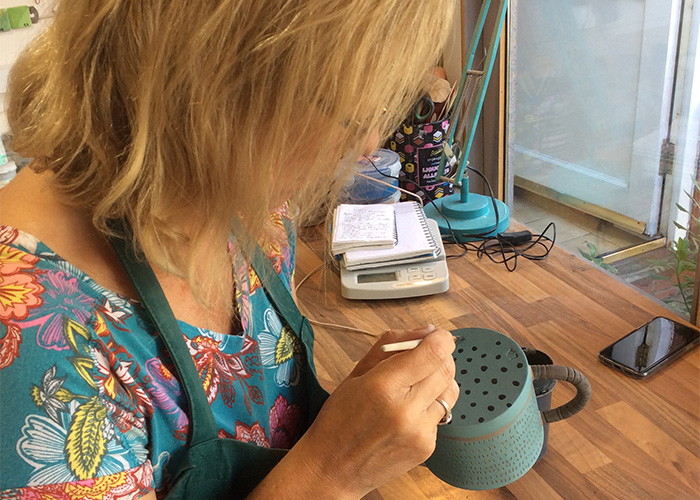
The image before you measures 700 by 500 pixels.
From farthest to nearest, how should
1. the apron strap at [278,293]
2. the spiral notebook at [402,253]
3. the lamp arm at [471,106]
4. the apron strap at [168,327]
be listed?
1. the spiral notebook at [402,253]
2. the lamp arm at [471,106]
3. the apron strap at [278,293]
4. the apron strap at [168,327]

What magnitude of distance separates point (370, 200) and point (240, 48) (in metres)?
1.13

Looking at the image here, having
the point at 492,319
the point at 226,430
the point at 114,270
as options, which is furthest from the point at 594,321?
the point at 114,270

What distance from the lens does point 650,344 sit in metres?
1.06

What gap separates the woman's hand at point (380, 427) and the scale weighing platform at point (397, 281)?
0.57 m

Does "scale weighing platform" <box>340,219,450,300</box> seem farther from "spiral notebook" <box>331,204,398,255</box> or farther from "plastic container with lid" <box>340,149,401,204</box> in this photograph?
"plastic container with lid" <box>340,149,401,204</box>

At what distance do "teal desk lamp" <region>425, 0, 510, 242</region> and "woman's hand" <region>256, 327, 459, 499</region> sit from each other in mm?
700

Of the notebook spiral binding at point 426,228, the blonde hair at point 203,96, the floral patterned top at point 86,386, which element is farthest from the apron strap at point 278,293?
the notebook spiral binding at point 426,228

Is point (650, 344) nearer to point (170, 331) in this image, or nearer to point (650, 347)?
point (650, 347)

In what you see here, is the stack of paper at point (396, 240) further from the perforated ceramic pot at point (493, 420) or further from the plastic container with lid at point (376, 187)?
the perforated ceramic pot at point (493, 420)

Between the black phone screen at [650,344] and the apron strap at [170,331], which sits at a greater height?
the apron strap at [170,331]

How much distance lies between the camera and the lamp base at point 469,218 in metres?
1.50

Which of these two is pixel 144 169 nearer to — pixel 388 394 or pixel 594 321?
pixel 388 394

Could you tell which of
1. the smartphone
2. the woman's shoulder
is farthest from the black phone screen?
the woman's shoulder

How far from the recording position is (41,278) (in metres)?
0.58
